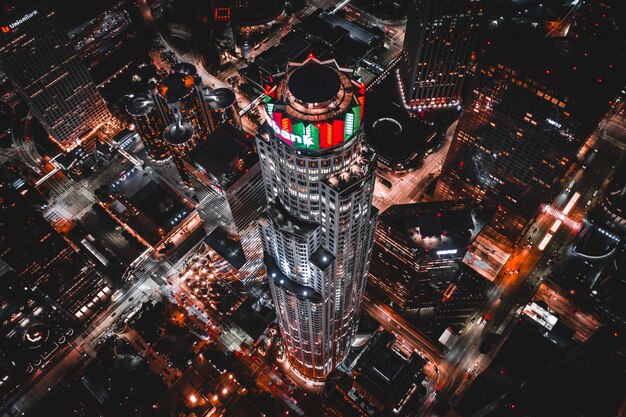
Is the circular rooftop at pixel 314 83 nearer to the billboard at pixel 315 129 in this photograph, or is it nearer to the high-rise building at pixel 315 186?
the high-rise building at pixel 315 186

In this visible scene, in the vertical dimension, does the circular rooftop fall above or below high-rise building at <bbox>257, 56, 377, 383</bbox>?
above

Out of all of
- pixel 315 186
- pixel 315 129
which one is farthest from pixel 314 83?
pixel 315 186

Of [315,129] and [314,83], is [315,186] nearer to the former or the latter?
[315,129]

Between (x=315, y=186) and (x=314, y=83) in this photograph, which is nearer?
(x=314, y=83)

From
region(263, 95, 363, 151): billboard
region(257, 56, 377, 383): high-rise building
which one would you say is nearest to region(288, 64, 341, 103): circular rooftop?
region(257, 56, 377, 383): high-rise building

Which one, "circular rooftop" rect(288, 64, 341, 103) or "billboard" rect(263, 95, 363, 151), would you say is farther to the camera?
"circular rooftop" rect(288, 64, 341, 103)

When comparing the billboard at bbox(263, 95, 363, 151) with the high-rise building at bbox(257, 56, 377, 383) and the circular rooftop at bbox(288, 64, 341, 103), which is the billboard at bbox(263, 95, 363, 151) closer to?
the high-rise building at bbox(257, 56, 377, 383)
